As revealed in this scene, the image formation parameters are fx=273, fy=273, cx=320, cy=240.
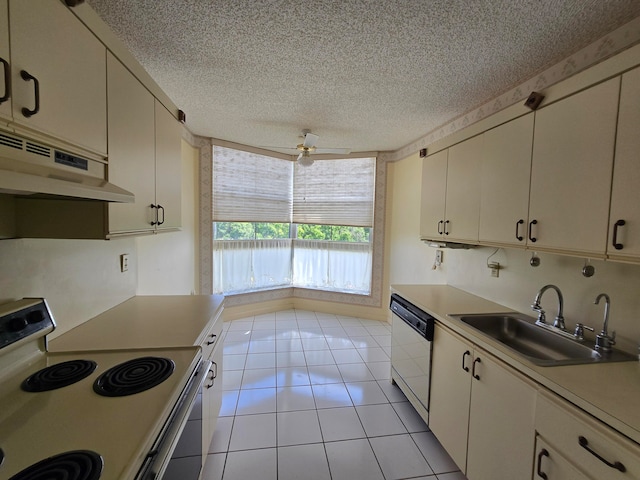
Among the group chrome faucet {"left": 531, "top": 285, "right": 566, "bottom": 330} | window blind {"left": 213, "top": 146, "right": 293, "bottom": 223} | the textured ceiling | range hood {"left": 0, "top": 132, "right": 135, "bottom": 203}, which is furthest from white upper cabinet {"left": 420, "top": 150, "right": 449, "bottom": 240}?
window blind {"left": 213, "top": 146, "right": 293, "bottom": 223}

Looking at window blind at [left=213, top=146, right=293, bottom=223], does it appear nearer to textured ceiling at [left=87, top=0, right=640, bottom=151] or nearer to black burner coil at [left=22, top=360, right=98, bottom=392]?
textured ceiling at [left=87, top=0, right=640, bottom=151]

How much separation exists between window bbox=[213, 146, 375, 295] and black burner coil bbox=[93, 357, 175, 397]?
110 inches

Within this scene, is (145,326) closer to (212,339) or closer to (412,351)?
(212,339)

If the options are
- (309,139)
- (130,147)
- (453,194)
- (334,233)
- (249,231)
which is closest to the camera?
(130,147)

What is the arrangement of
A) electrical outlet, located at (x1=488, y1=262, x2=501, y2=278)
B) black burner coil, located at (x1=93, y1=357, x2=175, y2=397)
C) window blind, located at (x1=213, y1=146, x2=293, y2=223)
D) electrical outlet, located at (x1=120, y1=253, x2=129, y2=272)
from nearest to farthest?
black burner coil, located at (x1=93, y1=357, x2=175, y2=397), electrical outlet, located at (x1=120, y1=253, x2=129, y2=272), electrical outlet, located at (x1=488, y1=262, x2=501, y2=278), window blind, located at (x1=213, y1=146, x2=293, y2=223)

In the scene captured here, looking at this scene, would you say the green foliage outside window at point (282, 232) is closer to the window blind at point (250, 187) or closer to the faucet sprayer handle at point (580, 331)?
the window blind at point (250, 187)

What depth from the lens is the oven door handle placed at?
77cm

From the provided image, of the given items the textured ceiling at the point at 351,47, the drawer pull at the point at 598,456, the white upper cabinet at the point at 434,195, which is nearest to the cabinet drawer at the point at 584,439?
the drawer pull at the point at 598,456

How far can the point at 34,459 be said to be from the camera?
706mm

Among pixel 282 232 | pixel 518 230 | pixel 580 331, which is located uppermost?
pixel 518 230

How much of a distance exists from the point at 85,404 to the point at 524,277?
8.14 ft

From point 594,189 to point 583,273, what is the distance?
0.57m

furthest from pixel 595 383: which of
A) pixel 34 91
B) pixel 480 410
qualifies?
pixel 34 91

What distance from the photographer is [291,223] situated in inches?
180
